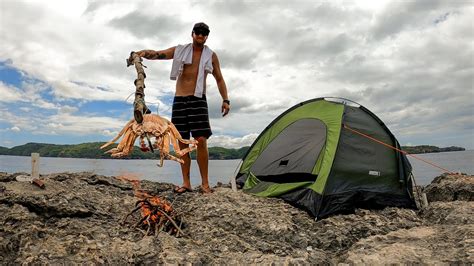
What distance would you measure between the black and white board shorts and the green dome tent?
1830mm

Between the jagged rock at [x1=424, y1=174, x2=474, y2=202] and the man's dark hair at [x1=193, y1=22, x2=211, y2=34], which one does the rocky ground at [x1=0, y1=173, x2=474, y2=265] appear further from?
the man's dark hair at [x1=193, y1=22, x2=211, y2=34]

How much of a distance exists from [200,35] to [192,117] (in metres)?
1.39

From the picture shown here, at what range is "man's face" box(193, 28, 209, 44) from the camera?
5.77 m

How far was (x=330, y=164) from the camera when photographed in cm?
611

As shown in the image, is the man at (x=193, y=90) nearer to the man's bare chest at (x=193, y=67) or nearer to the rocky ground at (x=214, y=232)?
the man's bare chest at (x=193, y=67)

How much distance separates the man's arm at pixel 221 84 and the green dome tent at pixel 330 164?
5.87ft

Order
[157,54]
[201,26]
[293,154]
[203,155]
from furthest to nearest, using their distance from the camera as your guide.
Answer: [293,154]
[203,155]
[201,26]
[157,54]

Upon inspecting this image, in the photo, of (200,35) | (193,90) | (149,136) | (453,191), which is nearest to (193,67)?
(193,90)

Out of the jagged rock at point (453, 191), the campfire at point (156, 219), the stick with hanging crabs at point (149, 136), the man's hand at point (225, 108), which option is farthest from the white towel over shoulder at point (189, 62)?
the jagged rock at point (453, 191)

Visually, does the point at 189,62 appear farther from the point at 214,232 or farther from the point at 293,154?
the point at 214,232

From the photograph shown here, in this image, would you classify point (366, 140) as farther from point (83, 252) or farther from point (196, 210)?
point (83, 252)

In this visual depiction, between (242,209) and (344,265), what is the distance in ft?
6.25

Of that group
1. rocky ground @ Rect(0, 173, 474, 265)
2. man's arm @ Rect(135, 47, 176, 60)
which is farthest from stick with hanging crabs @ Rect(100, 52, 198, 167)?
man's arm @ Rect(135, 47, 176, 60)

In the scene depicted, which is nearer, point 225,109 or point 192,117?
point 192,117
